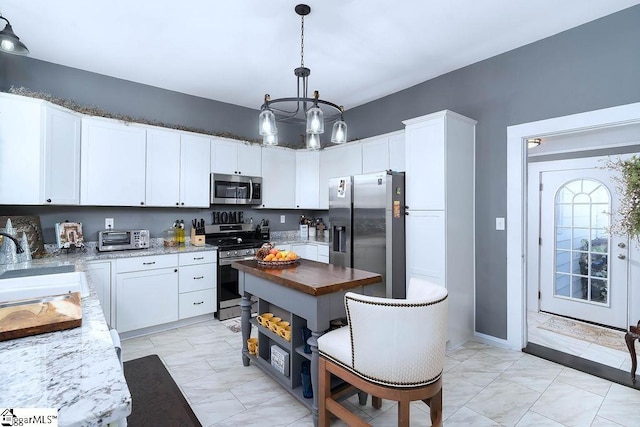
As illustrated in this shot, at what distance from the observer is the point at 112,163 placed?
3.40 meters

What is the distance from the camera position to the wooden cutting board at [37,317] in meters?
1.12

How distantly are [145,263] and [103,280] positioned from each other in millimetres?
397

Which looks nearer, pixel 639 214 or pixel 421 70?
pixel 639 214

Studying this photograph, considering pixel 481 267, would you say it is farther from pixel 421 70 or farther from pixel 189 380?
pixel 189 380

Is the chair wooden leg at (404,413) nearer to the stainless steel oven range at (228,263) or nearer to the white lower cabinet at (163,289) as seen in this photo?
the stainless steel oven range at (228,263)

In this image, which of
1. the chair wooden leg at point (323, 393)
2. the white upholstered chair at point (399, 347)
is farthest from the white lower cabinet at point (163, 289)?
the white upholstered chair at point (399, 347)

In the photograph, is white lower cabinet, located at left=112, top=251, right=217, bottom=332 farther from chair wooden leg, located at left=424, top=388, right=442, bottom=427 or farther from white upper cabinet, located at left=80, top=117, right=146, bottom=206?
chair wooden leg, located at left=424, top=388, right=442, bottom=427

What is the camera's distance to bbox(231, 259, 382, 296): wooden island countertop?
1.94 meters

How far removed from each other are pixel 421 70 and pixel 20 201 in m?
4.13

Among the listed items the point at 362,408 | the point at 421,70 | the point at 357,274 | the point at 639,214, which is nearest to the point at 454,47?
the point at 421,70

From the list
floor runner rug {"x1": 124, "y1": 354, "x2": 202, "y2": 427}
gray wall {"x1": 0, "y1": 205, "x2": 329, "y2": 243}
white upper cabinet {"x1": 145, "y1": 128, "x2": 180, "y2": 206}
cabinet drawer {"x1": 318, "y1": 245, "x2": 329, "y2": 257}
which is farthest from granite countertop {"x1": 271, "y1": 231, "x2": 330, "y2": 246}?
floor runner rug {"x1": 124, "y1": 354, "x2": 202, "y2": 427}

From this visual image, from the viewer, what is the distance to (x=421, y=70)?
352 centimetres

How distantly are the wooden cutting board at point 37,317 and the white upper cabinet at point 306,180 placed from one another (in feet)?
12.0

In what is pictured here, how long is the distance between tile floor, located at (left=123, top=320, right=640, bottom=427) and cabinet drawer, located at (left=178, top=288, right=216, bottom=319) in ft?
1.91
